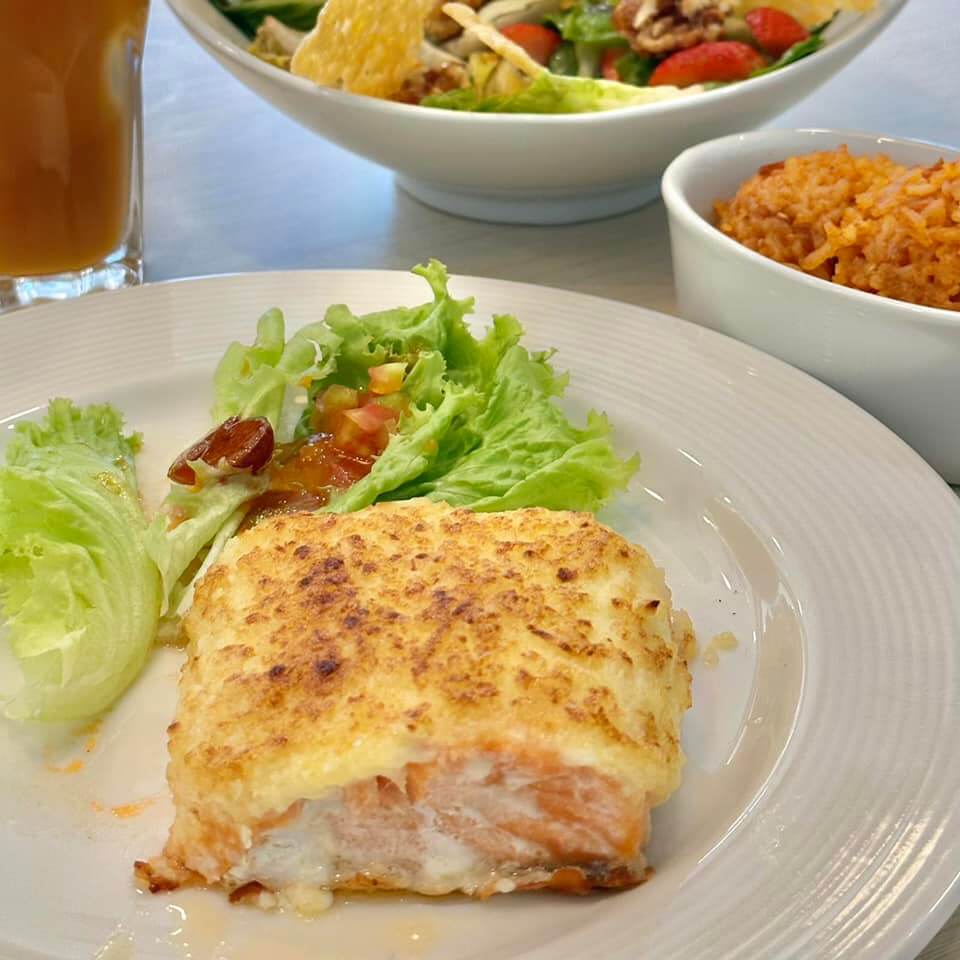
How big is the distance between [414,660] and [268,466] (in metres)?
0.78

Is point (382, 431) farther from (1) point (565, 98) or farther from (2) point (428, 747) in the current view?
(1) point (565, 98)

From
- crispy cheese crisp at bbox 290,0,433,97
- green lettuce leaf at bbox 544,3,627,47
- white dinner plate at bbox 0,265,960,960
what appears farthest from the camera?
green lettuce leaf at bbox 544,3,627,47

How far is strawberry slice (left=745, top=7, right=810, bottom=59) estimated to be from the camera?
9.87ft

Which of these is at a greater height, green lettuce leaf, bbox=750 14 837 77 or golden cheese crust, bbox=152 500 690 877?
green lettuce leaf, bbox=750 14 837 77

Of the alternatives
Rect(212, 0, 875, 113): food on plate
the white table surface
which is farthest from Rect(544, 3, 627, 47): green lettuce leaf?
the white table surface

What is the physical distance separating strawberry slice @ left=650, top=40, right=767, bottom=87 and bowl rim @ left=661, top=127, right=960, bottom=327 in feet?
1.46

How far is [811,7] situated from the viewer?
3020 millimetres

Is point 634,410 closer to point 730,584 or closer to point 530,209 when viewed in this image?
point 730,584

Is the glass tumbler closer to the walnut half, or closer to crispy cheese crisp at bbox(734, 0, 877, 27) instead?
the walnut half

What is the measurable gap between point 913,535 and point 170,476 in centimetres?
118

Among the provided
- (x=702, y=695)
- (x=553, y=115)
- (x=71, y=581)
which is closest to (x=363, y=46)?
(x=553, y=115)

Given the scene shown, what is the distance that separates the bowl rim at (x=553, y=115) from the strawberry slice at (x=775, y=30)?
5.2 inches

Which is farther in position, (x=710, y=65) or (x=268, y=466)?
(x=710, y=65)

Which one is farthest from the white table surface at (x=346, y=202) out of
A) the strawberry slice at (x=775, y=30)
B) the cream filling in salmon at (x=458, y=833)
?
the cream filling in salmon at (x=458, y=833)
